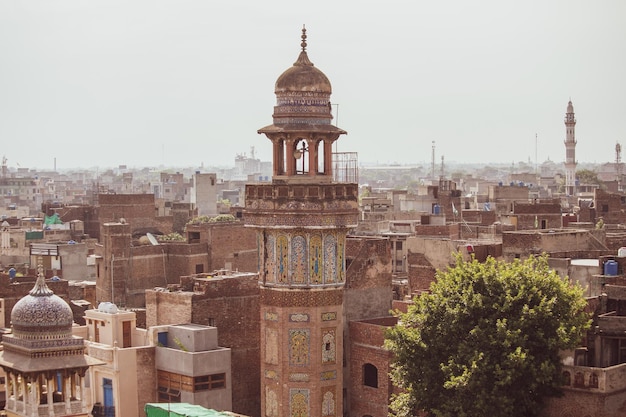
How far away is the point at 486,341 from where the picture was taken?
30.2 metres

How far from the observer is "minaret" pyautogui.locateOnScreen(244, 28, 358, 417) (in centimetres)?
3228

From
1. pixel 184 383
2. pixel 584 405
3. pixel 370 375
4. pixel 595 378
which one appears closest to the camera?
pixel 595 378

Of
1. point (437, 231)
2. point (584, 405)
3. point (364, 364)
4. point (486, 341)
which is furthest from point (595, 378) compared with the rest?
point (437, 231)

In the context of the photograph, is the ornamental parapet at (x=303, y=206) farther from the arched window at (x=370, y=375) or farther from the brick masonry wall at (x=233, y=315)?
the brick masonry wall at (x=233, y=315)

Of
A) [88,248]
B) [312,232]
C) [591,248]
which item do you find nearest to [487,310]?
[312,232]

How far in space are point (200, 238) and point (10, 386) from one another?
34.9 meters

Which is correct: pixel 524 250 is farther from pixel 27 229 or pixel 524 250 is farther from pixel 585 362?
pixel 27 229

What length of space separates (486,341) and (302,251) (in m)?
4.68

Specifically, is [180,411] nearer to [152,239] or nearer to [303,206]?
[303,206]

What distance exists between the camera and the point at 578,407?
30.4 metres

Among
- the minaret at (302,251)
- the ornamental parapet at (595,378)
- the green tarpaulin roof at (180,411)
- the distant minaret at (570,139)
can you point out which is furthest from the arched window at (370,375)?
the distant minaret at (570,139)

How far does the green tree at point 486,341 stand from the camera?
98.5ft

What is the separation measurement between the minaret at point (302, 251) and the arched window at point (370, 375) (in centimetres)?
474

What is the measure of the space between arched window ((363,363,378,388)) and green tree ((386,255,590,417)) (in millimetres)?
4977
